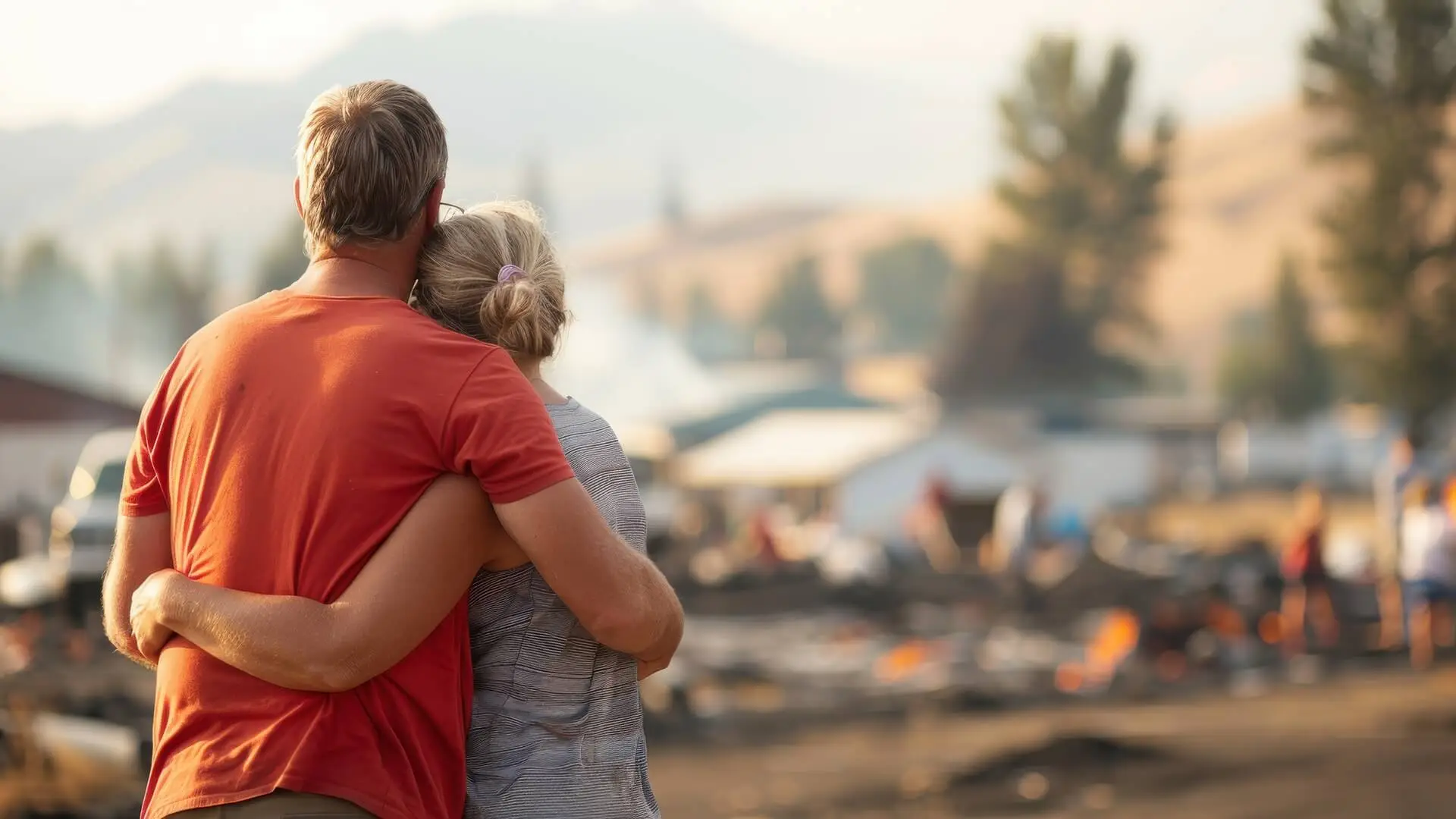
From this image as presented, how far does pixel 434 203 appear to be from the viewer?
103 inches

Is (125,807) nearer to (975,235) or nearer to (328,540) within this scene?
(328,540)

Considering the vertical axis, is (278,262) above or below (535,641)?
below

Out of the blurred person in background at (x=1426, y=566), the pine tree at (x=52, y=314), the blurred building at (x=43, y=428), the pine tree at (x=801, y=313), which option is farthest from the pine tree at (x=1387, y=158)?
the pine tree at (x=801, y=313)

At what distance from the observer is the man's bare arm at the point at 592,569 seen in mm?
2455

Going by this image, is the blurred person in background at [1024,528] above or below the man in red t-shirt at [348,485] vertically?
below

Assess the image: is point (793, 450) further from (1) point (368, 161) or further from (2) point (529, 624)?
(1) point (368, 161)

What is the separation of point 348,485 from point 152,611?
1.16 feet

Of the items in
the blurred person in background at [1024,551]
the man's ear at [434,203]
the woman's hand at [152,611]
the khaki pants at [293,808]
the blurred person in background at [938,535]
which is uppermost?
the man's ear at [434,203]

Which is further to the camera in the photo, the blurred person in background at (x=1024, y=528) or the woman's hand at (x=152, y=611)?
the blurred person in background at (x=1024, y=528)

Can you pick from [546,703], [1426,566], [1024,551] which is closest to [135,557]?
[546,703]

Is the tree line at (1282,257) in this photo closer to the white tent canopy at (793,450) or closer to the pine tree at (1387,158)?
the pine tree at (1387,158)

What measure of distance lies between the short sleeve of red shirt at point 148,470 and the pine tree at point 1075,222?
77683 mm

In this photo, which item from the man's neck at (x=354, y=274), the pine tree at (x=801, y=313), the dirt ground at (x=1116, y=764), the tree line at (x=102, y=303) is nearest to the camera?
the man's neck at (x=354, y=274)

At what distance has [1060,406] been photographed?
7425 centimetres
